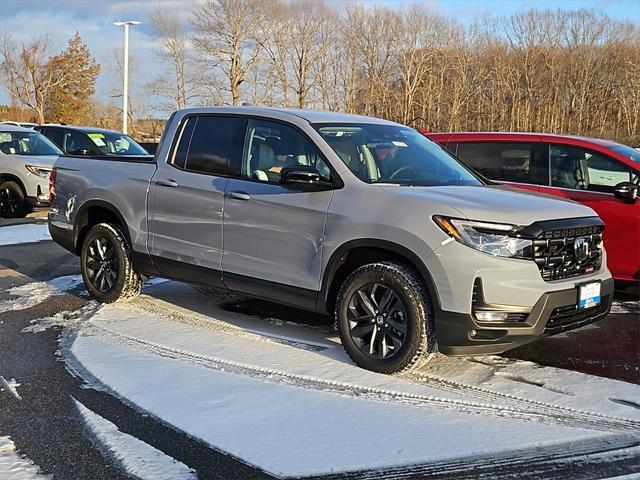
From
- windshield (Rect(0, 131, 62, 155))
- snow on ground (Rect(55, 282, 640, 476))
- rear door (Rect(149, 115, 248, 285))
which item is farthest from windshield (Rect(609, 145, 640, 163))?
windshield (Rect(0, 131, 62, 155))

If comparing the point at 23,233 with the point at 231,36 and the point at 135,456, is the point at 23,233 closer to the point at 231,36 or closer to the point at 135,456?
the point at 135,456

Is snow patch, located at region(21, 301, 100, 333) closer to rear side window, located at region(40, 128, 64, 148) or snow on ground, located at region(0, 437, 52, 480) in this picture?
snow on ground, located at region(0, 437, 52, 480)

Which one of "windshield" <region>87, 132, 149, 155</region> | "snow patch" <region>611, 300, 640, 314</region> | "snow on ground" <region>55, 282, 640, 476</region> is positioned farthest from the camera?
"windshield" <region>87, 132, 149, 155</region>

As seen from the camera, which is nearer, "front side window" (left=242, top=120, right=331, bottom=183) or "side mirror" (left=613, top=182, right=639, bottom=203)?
"front side window" (left=242, top=120, right=331, bottom=183)

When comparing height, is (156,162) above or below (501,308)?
above

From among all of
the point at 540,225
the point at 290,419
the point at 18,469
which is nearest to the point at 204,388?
the point at 290,419

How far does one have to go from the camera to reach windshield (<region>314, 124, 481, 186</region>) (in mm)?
5055

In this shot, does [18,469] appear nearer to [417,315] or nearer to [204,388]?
[204,388]

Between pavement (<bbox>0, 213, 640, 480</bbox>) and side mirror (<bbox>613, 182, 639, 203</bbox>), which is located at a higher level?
side mirror (<bbox>613, 182, 639, 203</bbox>)

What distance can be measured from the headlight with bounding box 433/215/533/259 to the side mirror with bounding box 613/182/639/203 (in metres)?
3.03

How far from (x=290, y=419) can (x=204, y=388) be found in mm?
741

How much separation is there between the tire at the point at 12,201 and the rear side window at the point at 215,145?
7822 millimetres

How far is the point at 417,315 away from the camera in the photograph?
14.5 ft

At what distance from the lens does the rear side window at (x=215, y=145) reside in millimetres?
5562
